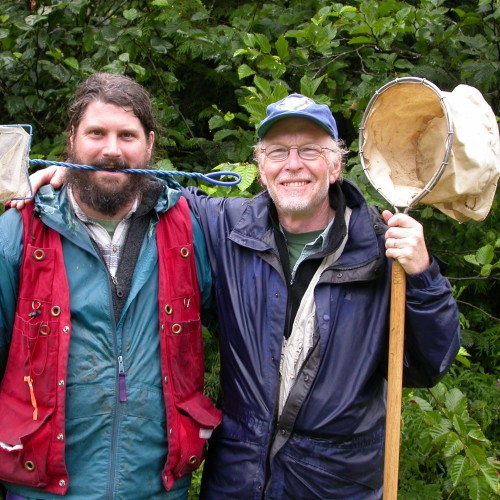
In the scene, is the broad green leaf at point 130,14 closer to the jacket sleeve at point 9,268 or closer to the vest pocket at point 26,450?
the jacket sleeve at point 9,268

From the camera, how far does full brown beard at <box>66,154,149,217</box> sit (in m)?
2.80

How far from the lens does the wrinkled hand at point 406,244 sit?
249 centimetres

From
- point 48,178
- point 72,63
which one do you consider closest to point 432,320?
point 48,178

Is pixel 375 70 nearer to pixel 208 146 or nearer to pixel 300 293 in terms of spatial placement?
pixel 208 146

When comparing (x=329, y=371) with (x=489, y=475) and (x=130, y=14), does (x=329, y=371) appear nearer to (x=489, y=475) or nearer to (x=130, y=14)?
(x=489, y=475)

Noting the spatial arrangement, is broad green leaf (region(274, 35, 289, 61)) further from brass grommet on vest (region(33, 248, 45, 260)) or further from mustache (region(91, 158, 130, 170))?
brass grommet on vest (region(33, 248, 45, 260))

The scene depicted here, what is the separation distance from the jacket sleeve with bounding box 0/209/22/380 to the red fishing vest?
1.1 inches

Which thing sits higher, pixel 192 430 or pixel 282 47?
pixel 282 47

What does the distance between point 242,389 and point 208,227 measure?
0.66m

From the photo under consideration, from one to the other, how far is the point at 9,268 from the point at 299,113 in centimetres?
117

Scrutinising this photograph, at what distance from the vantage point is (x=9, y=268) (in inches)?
105

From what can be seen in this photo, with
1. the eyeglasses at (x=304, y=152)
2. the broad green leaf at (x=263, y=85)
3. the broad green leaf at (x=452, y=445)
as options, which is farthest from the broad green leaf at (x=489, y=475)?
the broad green leaf at (x=263, y=85)

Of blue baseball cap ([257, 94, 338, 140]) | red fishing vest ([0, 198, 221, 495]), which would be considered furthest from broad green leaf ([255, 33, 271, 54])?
red fishing vest ([0, 198, 221, 495])

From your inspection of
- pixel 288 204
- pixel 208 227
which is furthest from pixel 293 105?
pixel 208 227
